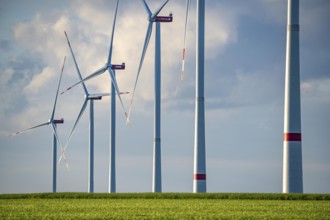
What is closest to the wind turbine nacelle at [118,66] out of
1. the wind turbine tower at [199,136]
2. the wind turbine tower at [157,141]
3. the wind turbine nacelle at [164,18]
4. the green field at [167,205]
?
the wind turbine nacelle at [164,18]

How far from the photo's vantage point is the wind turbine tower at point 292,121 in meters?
52.2

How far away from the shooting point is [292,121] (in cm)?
5266

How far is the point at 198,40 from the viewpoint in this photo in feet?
229

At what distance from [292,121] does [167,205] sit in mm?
16392

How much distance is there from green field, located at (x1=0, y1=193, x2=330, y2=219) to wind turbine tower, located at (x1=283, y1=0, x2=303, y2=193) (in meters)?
1.58

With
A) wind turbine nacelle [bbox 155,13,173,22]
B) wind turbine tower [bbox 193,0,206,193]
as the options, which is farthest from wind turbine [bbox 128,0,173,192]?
wind turbine tower [bbox 193,0,206,193]

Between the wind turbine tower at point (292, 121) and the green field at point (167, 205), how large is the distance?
5.19 ft

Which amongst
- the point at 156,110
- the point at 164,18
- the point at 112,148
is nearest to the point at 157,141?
the point at 156,110

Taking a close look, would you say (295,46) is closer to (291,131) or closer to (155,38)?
(291,131)

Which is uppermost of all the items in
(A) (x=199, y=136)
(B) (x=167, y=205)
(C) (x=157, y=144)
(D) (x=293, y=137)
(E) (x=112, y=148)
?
(D) (x=293, y=137)

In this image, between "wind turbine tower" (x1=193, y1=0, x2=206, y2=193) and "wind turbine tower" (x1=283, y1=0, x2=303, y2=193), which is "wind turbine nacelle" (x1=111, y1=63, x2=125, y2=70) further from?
"wind turbine tower" (x1=283, y1=0, x2=303, y2=193)

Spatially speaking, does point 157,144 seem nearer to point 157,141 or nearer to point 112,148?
point 157,141

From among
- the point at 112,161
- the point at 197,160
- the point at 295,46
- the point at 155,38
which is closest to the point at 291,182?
the point at 295,46

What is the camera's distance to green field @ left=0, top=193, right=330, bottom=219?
3222cm
